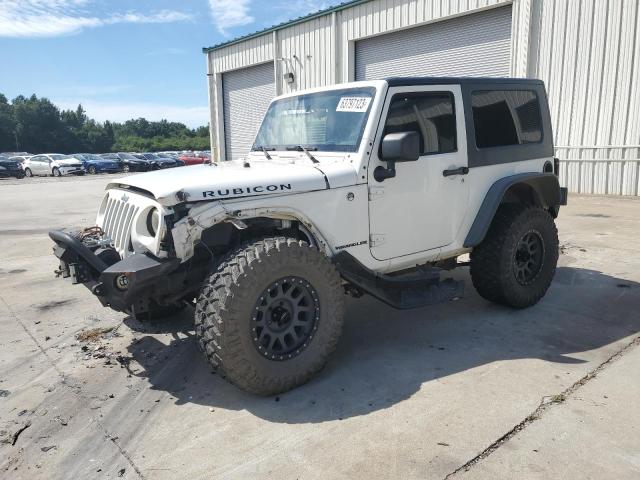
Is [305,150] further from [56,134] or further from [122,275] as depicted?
[56,134]

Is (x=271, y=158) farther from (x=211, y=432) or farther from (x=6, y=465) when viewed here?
(x=6, y=465)

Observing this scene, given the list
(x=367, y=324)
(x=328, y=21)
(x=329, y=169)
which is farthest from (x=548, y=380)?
(x=328, y=21)

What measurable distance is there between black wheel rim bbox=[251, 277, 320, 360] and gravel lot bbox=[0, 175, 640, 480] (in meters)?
0.32

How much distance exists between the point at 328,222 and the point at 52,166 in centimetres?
3303

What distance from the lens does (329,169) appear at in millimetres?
3703

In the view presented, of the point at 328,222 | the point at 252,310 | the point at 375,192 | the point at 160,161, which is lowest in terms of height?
the point at 252,310

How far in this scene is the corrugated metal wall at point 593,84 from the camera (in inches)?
469

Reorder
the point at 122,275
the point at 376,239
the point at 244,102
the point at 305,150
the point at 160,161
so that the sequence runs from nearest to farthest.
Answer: the point at 122,275 < the point at 376,239 < the point at 305,150 < the point at 244,102 < the point at 160,161

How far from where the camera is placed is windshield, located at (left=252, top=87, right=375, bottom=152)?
12.9ft

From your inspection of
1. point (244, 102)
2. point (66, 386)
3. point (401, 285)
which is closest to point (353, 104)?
point (401, 285)

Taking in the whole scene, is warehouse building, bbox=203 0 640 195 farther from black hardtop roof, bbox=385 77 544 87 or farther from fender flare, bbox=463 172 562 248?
fender flare, bbox=463 172 562 248

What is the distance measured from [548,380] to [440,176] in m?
1.72

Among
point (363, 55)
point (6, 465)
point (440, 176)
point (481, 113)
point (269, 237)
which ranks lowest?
point (6, 465)

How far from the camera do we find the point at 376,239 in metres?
3.95
